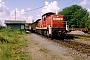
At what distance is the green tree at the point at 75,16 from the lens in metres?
84.4

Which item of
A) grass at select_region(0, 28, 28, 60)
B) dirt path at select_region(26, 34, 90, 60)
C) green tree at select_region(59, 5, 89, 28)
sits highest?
green tree at select_region(59, 5, 89, 28)

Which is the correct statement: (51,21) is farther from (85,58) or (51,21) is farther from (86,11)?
(86,11)

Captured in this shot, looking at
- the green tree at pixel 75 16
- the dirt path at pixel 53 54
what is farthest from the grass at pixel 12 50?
the green tree at pixel 75 16

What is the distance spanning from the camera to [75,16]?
292 feet

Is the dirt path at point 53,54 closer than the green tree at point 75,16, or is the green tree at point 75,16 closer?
the dirt path at point 53,54

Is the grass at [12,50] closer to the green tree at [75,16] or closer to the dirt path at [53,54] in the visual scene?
the dirt path at [53,54]

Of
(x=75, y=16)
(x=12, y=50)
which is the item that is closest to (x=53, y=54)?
(x=12, y=50)

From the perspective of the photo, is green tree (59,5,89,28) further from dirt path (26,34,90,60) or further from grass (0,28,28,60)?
dirt path (26,34,90,60)

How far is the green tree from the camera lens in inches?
3324

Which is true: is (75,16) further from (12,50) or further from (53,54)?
(53,54)

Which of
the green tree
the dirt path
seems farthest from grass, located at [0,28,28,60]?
the green tree

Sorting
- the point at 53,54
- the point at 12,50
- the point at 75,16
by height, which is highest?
the point at 75,16

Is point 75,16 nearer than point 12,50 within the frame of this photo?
No

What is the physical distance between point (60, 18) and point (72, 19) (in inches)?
2620
